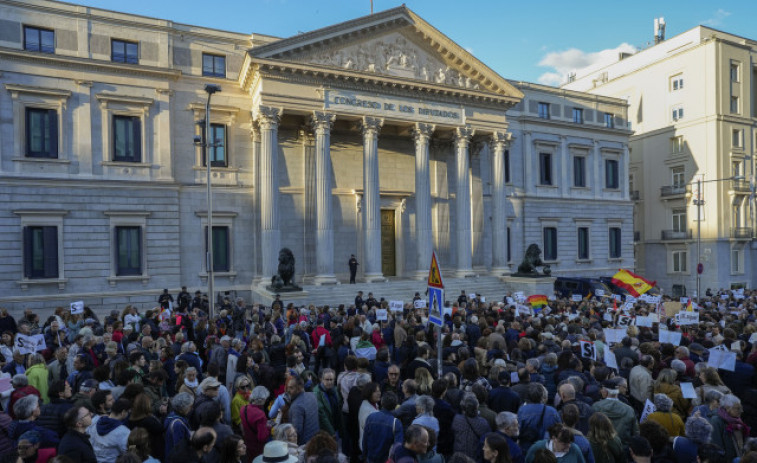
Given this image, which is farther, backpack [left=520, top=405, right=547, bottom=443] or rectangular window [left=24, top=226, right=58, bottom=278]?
rectangular window [left=24, top=226, right=58, bottom=278]

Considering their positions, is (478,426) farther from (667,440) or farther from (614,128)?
(614,128)

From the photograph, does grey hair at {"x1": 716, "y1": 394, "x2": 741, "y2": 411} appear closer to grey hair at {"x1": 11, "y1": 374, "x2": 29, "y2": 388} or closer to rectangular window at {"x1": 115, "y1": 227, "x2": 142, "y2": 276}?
grey hair at {"x1": 11, "y1": 374, "x2": 29, "y2": 388}

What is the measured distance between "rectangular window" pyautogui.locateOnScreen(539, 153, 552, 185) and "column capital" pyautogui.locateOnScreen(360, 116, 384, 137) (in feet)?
54.0

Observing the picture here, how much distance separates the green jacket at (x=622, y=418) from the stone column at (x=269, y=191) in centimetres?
2136

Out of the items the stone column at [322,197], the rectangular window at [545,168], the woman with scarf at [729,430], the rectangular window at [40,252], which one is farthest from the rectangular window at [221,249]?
the woman with scarf at [729,430]

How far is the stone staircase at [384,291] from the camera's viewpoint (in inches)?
961

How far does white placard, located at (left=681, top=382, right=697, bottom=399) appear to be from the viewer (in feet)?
23.4

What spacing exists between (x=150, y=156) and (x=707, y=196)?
149ft

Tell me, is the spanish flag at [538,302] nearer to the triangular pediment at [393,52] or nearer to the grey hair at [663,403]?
the grey hair at [663,403]

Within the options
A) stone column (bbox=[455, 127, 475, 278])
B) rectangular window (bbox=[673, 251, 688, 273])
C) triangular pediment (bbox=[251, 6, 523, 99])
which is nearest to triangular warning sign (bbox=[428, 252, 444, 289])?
triangular pediment (bbox=[251, 6, 523, 99])

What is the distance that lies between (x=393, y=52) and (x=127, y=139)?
52.5 feet

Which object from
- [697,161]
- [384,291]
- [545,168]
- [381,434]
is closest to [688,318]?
[381,434]

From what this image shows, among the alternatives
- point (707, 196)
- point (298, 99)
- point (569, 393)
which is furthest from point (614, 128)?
point (569, 393)

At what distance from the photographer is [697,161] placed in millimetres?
44250
